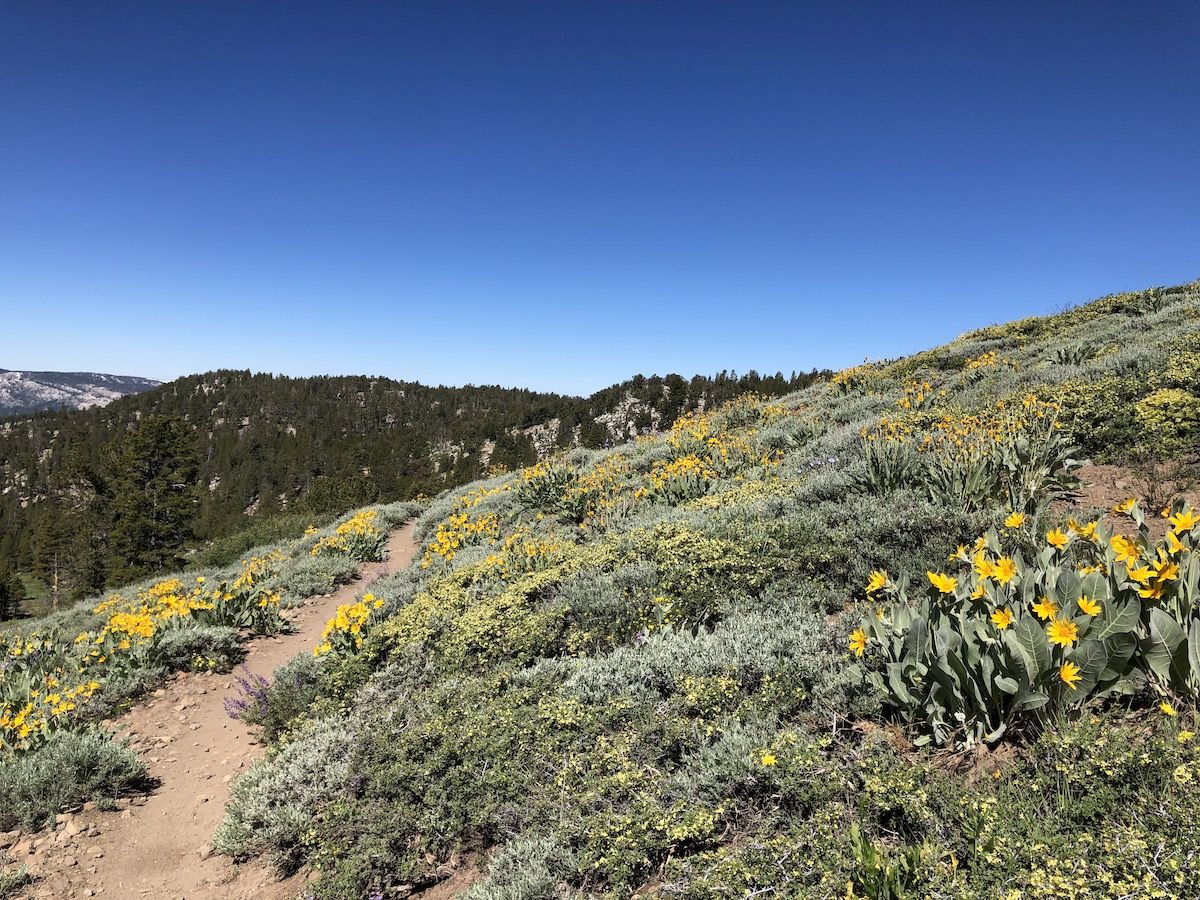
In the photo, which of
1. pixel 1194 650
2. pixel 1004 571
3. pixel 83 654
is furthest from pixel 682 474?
pixel 83 654

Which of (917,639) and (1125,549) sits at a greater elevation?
(1125,549)

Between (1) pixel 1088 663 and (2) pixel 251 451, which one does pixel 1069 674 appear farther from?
(2) pixel 251 451

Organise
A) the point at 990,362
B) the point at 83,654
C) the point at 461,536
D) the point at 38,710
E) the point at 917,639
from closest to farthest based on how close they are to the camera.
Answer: the point at 917,639, the point at 38,710, the point at 83,654, the point at 461,536, the point at 990,362

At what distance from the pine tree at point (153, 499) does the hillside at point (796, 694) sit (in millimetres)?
33071

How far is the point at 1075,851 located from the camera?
6.03ft

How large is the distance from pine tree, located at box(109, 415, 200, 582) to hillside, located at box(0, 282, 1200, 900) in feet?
109

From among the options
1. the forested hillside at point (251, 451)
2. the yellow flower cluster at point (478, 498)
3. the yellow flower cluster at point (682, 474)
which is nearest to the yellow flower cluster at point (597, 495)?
the yellow flower cluster at point (682, 474)

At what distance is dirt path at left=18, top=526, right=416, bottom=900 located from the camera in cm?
371

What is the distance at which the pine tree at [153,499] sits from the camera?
33.3 meters

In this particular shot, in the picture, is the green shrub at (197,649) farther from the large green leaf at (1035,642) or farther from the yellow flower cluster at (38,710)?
the large green leaf at (1035,642)

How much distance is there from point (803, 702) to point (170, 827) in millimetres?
4880

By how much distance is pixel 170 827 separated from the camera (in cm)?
436

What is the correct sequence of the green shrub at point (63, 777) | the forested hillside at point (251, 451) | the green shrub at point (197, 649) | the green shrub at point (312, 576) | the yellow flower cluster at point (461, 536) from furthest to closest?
the forested hillside at point (251, 451), the green shrub at point (312, 576), the yellow flower cluster at point (461, 536), the green shrub at point (197, 649), the green shrub at point (63, 777)

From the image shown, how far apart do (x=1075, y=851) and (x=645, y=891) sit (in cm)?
168
